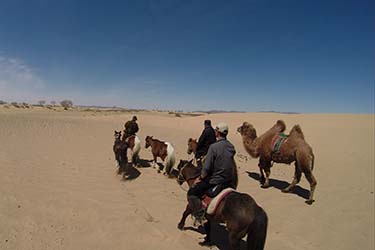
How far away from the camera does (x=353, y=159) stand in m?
16.1

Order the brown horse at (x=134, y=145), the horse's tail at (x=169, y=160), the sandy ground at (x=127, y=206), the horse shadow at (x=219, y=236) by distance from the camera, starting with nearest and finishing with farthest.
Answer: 1. the sandy ground at (x=127, y=206)
2. the horse shadow at (x=219, y=236)
3. the horse's tail at (x=169, y=160)
4. the brown horse at (x=134, y=145)

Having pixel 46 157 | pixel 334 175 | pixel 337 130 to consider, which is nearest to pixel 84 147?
pixel 46 157

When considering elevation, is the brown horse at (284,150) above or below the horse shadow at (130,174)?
above

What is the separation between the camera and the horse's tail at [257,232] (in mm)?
3998

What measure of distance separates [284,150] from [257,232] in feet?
18.3

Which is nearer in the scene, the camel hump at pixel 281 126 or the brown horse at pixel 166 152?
the camel hump at pixel 281 126

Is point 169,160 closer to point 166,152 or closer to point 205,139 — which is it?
point 166,152

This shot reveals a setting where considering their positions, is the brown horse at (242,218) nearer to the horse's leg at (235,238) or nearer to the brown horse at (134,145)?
the horse's leg at (235,238)

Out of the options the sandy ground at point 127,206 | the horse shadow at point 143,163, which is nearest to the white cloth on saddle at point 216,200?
the sandy ground at point 127,206

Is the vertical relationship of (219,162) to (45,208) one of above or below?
above

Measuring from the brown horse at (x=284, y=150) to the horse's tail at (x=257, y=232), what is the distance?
201 inches

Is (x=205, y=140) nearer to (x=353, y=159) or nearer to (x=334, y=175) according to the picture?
(x=334, y=175)

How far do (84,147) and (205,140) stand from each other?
923 cm

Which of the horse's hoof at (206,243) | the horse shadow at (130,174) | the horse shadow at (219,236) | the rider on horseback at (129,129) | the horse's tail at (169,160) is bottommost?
the horse shadow at (219,236)
